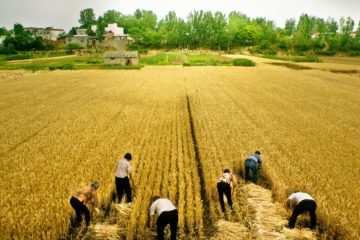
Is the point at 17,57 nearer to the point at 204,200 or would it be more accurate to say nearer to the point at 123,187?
the point at 123,187

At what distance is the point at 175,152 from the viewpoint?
13.3m

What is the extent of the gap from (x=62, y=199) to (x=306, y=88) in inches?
1190

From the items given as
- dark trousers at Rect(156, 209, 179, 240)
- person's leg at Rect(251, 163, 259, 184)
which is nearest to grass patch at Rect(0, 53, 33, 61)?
person's leg at Rect(251, 163, 259, 184)

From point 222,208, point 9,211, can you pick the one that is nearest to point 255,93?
point 222,208

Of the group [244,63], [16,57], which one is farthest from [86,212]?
[16,57]

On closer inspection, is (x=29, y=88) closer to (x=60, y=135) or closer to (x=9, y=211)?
(x=60, y=135)

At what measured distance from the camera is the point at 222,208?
28.1 ft

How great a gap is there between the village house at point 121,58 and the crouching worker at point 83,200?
61.3 metres

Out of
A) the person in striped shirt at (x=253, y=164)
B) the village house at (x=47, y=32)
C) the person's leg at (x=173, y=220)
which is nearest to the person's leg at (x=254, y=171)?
the person in striped shirt at (x=253, y=164)

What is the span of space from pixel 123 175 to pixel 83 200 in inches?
59.1

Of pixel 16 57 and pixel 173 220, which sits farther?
pixel 16 57

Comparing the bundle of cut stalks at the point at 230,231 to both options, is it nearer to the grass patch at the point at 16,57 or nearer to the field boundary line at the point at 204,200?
the field boundary line at the point at 204,200

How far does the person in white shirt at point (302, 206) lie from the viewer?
7.31 m

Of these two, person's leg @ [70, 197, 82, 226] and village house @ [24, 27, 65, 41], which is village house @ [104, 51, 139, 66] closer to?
person's leg @ [70, 197, 82, 226]
